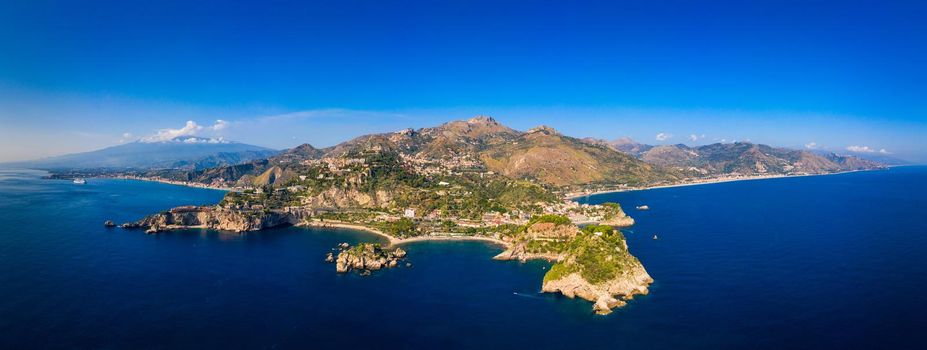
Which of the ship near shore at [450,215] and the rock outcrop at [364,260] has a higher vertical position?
the ship near shore at [450,215]

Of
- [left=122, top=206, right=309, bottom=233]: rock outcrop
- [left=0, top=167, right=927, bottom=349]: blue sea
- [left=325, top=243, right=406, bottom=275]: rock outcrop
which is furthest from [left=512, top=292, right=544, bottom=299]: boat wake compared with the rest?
[left=122, top=206, right=309, bottom=233]: rock outcrop

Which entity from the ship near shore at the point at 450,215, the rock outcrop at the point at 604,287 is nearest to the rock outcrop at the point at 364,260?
the ship near shore at the point at 450,215

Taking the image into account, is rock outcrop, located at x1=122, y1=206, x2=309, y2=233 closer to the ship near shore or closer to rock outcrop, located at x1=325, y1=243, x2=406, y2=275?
the ship near shore

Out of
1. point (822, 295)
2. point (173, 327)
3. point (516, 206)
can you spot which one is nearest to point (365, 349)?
point (173, 327)

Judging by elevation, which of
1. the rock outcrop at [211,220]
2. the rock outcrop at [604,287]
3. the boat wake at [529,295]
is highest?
the rock outcrop at [211,220]

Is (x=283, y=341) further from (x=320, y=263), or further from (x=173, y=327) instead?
(x=320, y=263)

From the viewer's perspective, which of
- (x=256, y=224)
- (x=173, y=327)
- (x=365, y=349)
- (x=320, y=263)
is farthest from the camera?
(x=256, y=224)

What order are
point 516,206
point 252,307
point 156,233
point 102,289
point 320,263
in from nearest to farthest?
point 252,307
point 102,289
point 320,263
point 156,233
point 516,206

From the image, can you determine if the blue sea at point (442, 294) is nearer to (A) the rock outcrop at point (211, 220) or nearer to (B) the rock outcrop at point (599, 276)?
(B) the rock outcrop at point (599, 276)
